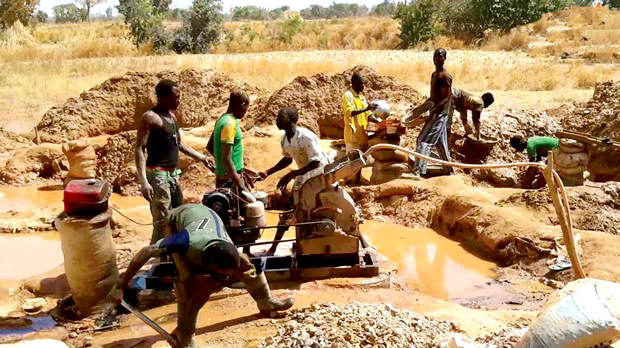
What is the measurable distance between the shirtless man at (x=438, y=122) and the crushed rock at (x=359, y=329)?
4676 millimetres

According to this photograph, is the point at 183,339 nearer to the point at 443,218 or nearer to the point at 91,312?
the point at 91,312

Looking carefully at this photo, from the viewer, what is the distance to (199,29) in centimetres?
2527

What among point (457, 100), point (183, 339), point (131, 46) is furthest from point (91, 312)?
point (131, 46)

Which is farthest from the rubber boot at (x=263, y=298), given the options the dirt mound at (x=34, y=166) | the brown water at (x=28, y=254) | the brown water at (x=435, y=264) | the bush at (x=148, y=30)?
the bush at (x=148, y=30)

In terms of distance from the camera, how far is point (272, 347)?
167 inches

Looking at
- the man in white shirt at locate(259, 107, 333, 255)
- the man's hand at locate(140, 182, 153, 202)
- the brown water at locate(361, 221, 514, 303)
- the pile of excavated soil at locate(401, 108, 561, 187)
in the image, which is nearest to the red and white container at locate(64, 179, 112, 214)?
the man's hand at locate(140, 182, 153, 202)

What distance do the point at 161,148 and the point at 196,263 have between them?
185 cm

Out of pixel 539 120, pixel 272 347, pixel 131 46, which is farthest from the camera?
pixel 131 46

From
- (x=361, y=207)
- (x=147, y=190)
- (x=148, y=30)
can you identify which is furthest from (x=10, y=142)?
(x=148, y=30)

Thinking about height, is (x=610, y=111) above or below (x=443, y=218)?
above

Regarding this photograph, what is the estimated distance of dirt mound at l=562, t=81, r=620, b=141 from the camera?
10781 millimetres

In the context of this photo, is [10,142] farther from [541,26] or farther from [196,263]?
[541,26]

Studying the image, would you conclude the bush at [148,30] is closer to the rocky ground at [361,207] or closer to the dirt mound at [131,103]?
the dirt mound at [131,103]

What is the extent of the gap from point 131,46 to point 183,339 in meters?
23.5
